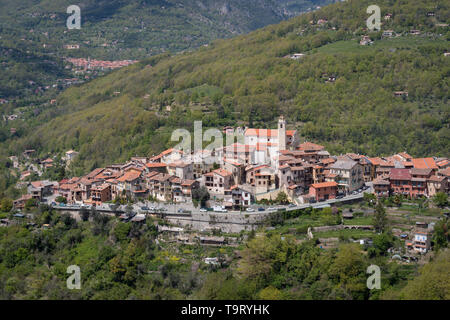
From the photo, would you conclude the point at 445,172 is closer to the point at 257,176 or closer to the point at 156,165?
the point at 257,176

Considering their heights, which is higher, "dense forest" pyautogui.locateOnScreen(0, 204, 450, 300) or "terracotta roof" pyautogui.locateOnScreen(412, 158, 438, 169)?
"terracotta roof" pyautogui.locateOnScreen(412, 158, 438, 169)

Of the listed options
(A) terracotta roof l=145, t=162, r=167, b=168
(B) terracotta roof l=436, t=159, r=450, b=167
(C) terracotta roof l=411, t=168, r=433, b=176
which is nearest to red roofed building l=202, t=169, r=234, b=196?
(A) terracotta roof l=145, t=162, r=167, b=168

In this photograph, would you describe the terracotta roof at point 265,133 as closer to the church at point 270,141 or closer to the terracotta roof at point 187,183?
the church at point 270,141

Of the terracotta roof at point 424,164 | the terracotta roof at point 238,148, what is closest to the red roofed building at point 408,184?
the terracotta roof at point 424,164

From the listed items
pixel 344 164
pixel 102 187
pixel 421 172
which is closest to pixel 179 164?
pixel 102 187

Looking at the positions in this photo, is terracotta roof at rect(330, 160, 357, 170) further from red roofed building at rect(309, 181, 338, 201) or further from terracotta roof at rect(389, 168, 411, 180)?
terracotta roof at rect(389, 168, 411, 180)

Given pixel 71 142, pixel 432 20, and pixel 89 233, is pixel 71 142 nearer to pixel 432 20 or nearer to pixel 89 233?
pixel 89 233

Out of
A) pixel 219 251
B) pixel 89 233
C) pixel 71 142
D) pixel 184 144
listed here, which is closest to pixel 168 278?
pixel 219 251
